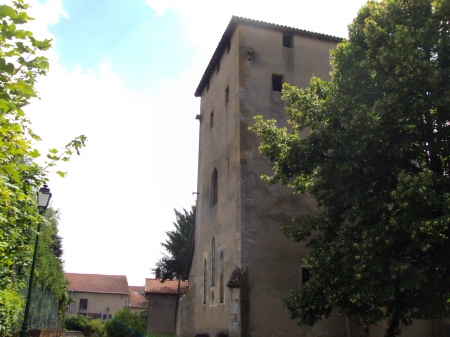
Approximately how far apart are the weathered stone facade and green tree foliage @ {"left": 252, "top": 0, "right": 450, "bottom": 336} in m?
3.16

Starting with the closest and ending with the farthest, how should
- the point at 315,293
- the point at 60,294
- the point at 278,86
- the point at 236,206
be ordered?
1. the point at 315,293
2. the point at 236,206
3. the point at 278,86
4. the point at 60,294

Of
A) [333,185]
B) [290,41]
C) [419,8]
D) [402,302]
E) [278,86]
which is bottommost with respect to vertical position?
[402,302]

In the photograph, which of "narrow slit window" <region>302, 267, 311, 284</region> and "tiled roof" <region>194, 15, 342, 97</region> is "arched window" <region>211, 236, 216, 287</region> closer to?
"narrow slit window" <region>302, 267, 311, 284</region>

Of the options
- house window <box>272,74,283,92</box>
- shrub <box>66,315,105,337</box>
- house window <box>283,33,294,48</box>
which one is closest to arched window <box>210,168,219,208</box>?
house window <box>272,74,283,92</box>

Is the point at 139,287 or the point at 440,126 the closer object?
the point at 440,126

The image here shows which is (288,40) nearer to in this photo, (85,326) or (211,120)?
(211,120)

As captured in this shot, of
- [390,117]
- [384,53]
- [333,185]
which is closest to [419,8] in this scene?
[384,53]

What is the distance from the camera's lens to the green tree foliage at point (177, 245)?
33.4m

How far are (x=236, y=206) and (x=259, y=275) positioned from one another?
95.1 inches

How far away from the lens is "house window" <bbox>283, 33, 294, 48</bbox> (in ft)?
56.7

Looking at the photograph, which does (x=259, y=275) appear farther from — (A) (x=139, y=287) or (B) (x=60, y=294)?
(A) (x=139, y=287)

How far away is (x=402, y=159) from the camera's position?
935 cm

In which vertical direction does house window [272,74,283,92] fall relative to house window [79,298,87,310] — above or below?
above

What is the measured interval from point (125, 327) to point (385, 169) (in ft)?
80.1
